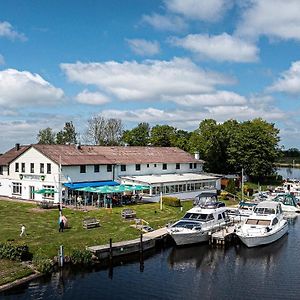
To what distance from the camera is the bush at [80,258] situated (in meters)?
31.9

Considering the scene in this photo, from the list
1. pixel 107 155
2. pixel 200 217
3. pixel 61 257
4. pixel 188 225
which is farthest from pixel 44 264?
pixel 107 155

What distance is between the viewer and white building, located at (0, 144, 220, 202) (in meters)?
56.3

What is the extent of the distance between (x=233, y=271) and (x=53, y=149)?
34.3m

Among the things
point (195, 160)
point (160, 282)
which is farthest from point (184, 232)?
point (195, 160)

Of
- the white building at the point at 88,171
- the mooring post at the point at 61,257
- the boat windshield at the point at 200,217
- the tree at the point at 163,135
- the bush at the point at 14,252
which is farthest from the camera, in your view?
the tree at the point at 163,135

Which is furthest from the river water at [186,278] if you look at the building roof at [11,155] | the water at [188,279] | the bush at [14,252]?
the building roof at [11,155]

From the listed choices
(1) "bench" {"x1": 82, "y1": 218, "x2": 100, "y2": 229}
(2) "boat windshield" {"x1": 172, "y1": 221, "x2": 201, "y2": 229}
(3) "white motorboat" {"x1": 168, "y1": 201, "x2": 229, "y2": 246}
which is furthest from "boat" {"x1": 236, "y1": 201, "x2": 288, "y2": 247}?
(1) "bench" {"x1": 82, "y1": 218, "x2": 100, "y2": 229}

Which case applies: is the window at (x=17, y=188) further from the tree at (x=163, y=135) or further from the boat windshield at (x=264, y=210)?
the tree at (x=163, y=135)

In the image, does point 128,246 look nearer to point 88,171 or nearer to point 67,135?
point 88,171

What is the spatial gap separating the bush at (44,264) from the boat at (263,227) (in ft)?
57.8

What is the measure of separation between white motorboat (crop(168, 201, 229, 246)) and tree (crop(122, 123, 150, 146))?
6614 centimetres

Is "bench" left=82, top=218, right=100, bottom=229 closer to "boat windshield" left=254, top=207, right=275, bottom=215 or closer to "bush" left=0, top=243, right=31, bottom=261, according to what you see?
"bush" left=0, top=243, right=31, bottom=261

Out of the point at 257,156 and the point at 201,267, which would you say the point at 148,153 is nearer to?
the point at 257,156

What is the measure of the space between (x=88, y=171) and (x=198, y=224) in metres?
22.4
